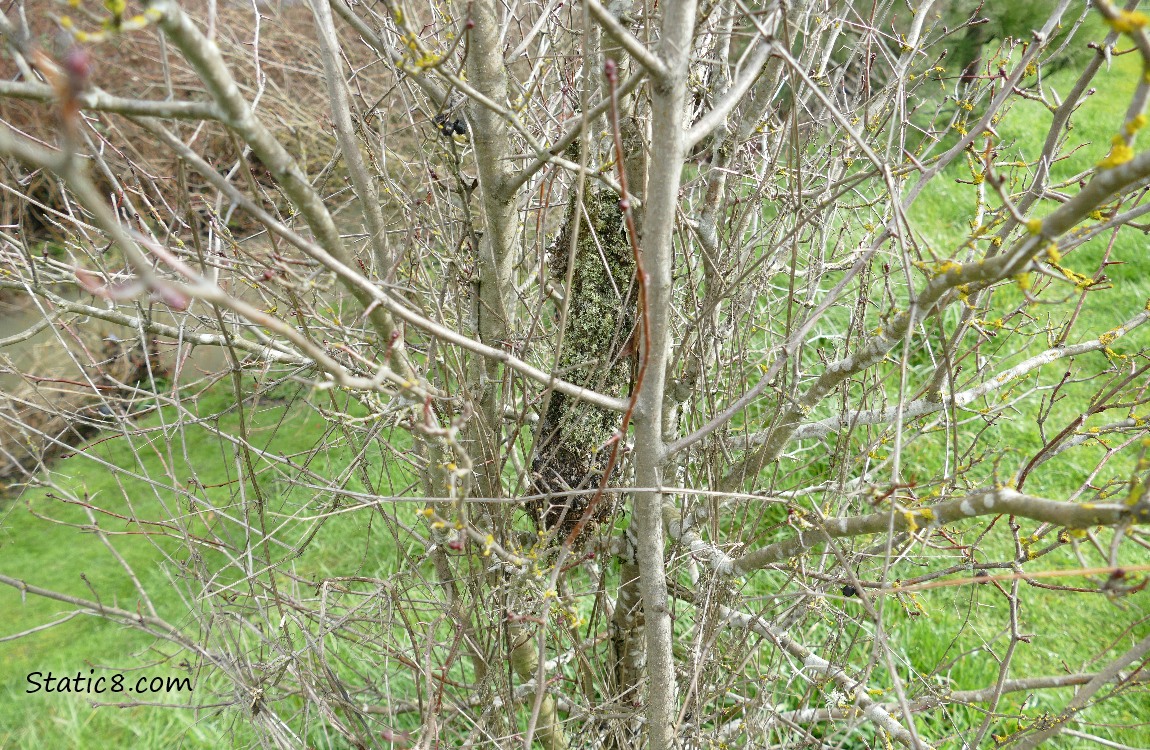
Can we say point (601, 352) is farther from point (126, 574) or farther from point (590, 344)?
point (126, 574)

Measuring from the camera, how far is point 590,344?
7.13 feet

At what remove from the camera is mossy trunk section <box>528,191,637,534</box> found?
2.07 meters

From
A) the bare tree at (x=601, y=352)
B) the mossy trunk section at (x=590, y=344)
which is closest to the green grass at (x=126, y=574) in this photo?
the bare tree at (x=601, y=352)

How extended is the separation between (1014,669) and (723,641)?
1381 mm

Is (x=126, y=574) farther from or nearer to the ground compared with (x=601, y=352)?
nearer to the ground

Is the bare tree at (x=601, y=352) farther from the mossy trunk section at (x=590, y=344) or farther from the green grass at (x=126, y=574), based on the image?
the green grass at (x=126, y=574)

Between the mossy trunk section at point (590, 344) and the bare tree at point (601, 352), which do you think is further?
the mossy trunk section at point (590, 344)

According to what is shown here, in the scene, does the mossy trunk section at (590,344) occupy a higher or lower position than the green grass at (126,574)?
higher

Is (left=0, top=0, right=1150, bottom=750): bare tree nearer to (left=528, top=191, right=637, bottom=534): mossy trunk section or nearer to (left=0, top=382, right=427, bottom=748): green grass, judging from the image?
(left=528, top=191, right=637, bottom=534): mossy trunk section

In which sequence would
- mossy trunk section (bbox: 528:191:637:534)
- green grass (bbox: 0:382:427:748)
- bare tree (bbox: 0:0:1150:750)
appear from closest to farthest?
bare tree (bbox: 0:0:1150:750)
mossy trunk section (bbox: 528:191:637:534)
green grass (bbox: 0:382:427:748)

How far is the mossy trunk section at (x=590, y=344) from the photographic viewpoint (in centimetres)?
207

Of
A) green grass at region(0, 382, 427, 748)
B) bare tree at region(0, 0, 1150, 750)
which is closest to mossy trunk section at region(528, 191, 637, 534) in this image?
bare tree at region(0, 0, 1150, 750)

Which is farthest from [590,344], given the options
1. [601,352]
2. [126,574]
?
[126,574]

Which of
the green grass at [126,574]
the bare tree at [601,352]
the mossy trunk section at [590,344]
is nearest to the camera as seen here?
the bare tree at [601,352]
